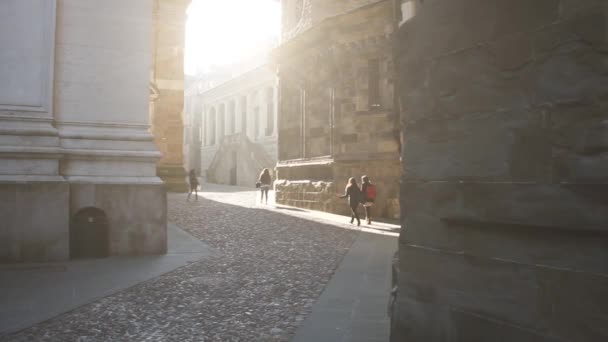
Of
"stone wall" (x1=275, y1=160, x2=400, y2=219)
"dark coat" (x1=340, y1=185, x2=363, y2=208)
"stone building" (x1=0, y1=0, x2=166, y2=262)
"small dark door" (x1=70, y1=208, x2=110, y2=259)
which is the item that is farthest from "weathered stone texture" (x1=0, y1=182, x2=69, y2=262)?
"stone wall" (x1=275, y1=160, x2=400, y2=219)

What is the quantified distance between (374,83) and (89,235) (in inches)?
451

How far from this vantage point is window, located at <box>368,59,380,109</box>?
52.7 feet

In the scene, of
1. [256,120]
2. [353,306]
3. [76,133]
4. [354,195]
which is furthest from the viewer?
[256,120]

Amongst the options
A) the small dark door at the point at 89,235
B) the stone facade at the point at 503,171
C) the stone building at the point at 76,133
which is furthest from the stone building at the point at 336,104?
the stone facade at the point at 503,171

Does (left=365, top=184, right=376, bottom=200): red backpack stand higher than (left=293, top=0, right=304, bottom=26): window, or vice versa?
(left=293, top=0, right=304, bottom=26): window

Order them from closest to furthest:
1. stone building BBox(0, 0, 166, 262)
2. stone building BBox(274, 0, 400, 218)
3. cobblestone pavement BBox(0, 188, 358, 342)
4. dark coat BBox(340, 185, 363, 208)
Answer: cobblestone pavement BBox(0, 188, 358, 342)
stone building BBox(0, 0, 166, 262)
dark coat BBox(340, 185, 363, 208)
stone building BBox(274, 0, 400, 218)

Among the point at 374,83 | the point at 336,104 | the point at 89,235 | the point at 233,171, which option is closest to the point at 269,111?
the point at 233,171

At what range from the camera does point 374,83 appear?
53.2 feet

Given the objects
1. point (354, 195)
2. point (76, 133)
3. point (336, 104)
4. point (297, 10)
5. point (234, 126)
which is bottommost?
point (354, 195)

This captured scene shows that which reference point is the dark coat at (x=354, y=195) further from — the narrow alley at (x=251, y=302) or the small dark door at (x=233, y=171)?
the small dark door at (x=233, y=171)

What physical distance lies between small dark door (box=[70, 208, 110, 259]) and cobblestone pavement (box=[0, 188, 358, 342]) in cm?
148

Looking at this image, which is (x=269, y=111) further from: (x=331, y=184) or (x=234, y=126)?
(x=331, y=184)

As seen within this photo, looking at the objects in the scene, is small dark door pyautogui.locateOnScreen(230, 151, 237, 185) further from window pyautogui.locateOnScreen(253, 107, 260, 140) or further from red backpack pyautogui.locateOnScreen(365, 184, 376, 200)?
red backpack pyautogui.locateOnScreen(365, 184, 376, 200)

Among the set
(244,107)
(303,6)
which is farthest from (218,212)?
(244,107)
